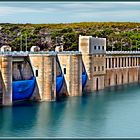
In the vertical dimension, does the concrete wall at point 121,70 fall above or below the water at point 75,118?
above

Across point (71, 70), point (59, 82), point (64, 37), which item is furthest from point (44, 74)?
point (64, 37)

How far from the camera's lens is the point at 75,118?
46.6 m

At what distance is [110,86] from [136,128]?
128ft

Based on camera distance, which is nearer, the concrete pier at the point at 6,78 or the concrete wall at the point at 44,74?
the concrete pier at the point at 6,78

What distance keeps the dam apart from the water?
5.86 ft

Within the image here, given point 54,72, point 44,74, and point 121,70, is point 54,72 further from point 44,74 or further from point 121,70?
point 121,70

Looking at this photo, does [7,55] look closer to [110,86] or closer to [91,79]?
[91,79]

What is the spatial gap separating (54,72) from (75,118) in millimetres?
11888

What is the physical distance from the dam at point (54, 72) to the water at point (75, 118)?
1787 mm

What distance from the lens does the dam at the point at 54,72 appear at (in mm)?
52031

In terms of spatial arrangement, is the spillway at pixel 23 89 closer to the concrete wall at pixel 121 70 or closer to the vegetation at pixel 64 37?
the concrete wall at pixel 121 70

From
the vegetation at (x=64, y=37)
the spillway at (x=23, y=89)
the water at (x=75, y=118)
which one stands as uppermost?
the vegetation at (x=64, y=37)

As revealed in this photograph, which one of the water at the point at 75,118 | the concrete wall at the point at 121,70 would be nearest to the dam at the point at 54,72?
the concrete wall at the point at 121,70

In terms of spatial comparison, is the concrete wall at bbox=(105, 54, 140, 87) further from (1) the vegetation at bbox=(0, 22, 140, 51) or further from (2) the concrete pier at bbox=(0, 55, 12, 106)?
(2) the concrete pier at bbox=(0, 55, 12, 106)
